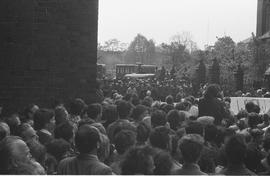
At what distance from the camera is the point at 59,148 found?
6.12 metres

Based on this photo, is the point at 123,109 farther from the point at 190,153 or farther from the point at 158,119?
the point at 190,153

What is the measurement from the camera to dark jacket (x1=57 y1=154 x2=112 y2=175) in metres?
5.01

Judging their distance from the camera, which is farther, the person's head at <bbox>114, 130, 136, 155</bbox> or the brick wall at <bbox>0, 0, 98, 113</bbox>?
the brick wall at <bbox>0, 0, 98, 113</bbox>

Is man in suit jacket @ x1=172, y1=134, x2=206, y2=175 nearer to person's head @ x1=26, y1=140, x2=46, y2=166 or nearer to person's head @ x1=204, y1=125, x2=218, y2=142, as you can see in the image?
person's head @ x1=26, y1=140, x2=46, y2=166

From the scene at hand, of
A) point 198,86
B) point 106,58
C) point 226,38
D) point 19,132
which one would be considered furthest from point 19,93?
point 106,58

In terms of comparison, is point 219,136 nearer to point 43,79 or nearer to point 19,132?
point 19,132

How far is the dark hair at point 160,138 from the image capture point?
5949 millimetres

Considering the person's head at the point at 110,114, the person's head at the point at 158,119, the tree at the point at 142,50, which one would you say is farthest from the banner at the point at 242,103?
the tree at the point at 142,50

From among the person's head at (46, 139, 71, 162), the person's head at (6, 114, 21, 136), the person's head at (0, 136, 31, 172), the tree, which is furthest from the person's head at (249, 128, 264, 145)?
the tree

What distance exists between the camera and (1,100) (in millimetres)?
12578

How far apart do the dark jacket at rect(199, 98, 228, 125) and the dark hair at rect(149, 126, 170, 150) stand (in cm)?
391

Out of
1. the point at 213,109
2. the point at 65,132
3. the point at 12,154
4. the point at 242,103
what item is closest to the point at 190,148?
the point at 12,154

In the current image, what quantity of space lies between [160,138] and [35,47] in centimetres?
741

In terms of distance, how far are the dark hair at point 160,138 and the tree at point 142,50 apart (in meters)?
109
